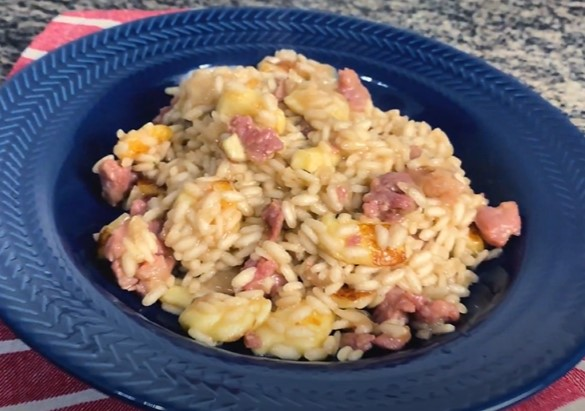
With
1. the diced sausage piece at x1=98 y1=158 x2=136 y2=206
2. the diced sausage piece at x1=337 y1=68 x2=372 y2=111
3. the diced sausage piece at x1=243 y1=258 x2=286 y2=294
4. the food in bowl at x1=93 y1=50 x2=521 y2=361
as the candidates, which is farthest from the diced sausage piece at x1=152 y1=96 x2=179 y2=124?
the diced sausage piece at x1=243 y1=258 x2=286 y2=294

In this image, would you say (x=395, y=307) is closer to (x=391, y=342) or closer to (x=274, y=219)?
(x=391, y=342)

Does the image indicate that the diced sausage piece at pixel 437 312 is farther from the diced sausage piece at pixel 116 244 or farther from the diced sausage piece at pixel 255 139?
the diced sausage piece at pixel 116 244

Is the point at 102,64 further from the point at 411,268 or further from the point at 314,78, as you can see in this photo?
the point at 411,268

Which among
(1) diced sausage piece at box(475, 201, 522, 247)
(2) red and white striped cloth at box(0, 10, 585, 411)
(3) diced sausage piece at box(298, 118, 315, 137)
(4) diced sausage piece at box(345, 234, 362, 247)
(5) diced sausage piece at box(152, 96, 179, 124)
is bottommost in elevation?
(2) red and white striped cloth at box(0, 10, 585, 411)

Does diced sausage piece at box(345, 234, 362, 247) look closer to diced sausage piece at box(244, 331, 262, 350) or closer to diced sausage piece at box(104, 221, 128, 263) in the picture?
diced sausage piece at box(244, 331, 262, 350)

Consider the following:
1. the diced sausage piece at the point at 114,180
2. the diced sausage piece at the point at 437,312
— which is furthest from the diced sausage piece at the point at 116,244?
the diced sausage piece at the point at 437,312

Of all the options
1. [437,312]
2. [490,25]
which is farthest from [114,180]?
[490,25]
